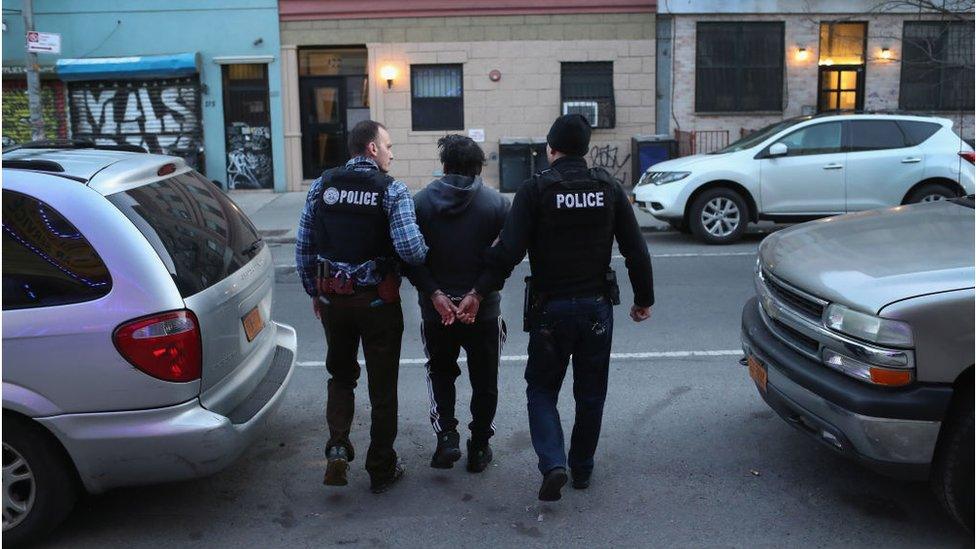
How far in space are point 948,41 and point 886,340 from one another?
16.7 metres

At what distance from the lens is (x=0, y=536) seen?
3533 millimetres

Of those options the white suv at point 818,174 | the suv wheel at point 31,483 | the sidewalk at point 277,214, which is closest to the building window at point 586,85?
the sidewalk at point 277,214

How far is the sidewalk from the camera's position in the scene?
1341cm

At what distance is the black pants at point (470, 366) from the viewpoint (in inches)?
171

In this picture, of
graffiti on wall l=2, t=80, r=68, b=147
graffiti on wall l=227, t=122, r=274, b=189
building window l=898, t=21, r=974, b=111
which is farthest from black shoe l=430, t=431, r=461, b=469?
building window l=898, t=21, r=974, b=111

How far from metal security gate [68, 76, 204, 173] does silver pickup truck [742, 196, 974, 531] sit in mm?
15443

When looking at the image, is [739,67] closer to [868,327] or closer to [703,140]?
[703,140]

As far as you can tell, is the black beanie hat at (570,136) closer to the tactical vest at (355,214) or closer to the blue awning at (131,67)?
the tactical vest at (355,214)

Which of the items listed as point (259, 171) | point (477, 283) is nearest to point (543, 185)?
point (477, 283)

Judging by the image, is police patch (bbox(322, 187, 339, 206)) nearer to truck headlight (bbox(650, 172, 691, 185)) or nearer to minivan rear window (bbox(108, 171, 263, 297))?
minivan rear window (bbox(108, 171, 263, 297))

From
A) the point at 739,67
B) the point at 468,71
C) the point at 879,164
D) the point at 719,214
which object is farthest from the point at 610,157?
the point at 879,164

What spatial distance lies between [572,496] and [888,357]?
1509 millimetres

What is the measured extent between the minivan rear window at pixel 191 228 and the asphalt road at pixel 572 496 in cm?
107

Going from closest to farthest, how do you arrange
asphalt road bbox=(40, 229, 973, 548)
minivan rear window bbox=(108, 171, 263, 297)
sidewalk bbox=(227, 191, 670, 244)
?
minivan rear window bbox=(108, 171, 263, 297) → asphalt road bbox=(40, 229, 973, 548) → sidewalk bbox=(227, 191, 670, 244)
